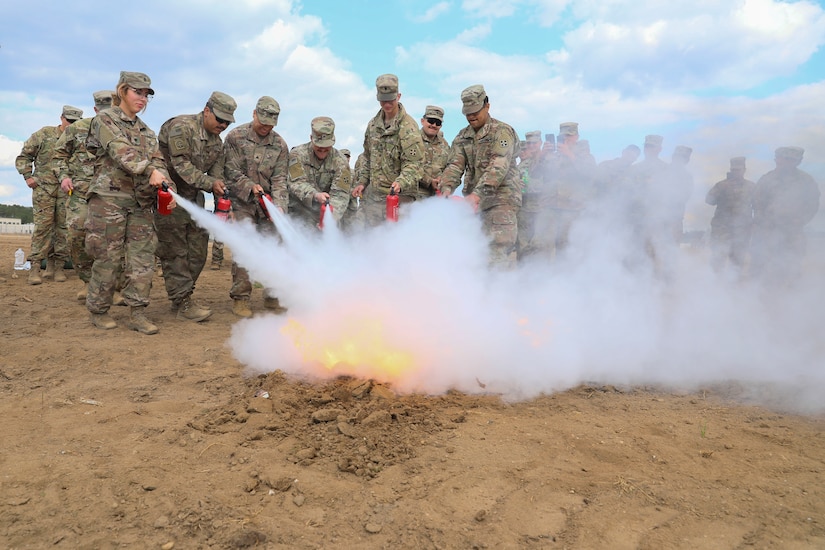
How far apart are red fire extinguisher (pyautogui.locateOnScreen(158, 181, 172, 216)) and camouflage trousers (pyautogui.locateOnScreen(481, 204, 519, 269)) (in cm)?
378

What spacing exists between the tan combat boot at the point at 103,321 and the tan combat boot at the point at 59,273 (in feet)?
13.7

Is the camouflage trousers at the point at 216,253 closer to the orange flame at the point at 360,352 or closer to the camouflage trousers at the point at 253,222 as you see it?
the camouflage trousers at the point at 253,222

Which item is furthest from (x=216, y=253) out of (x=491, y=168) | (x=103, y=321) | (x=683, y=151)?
(x=683, y=151)

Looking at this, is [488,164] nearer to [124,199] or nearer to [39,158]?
[124,199]

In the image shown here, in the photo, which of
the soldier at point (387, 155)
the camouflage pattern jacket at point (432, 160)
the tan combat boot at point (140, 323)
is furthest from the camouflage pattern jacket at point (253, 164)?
the camouflage pattern jacket at point (432, 160)

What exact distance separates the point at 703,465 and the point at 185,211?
6.26 meters

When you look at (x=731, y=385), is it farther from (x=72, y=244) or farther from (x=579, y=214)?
(x=72, y=244)

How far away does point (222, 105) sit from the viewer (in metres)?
6.79

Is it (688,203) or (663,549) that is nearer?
(663,549)

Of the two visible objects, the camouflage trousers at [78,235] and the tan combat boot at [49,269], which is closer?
the camouflage trousers at [78,235]

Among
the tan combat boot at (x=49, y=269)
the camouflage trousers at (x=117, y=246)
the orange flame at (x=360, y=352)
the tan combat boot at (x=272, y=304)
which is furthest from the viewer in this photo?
the tan combat boot at (x=49, y=269)

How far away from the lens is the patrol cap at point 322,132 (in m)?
7.85

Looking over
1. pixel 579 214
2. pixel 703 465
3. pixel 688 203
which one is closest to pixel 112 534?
pixel 703 465

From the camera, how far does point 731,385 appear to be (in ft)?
16.8
